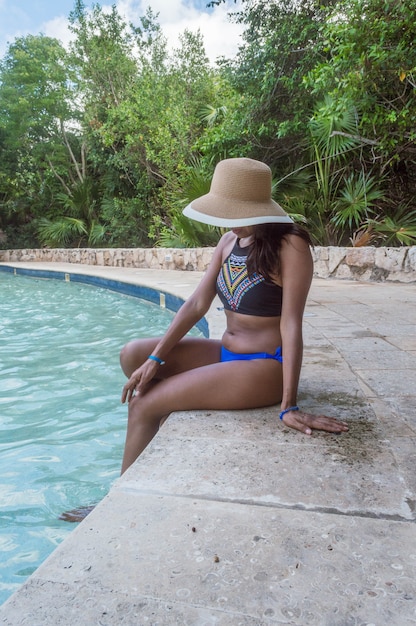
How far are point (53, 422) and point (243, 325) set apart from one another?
1644mm

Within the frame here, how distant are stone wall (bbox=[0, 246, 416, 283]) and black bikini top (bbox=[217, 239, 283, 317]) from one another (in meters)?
5.11

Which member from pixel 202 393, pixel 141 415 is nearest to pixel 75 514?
pixel 141 415

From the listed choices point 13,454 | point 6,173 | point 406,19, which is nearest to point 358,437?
point 13,454

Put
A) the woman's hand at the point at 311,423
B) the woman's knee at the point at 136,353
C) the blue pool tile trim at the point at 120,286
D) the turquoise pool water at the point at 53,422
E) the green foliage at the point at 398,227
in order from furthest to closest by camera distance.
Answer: the green foliage at the point at 398,227
the blue pool tile trim at the point at 120,286
the woman's knee at the point at 136,353
the turquoise pool water at the point at 53,422
the woman's hand at the point at 311,423

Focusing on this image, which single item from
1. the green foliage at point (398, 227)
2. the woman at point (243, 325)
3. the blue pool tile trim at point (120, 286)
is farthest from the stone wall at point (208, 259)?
the woman at point (243, 325)

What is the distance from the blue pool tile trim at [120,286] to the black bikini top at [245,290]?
2.37 meters

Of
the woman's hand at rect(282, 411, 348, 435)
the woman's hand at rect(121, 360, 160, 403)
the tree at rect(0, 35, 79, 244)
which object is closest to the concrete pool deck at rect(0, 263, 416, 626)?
the woman's hand at rect(282, 411, 348, 435)

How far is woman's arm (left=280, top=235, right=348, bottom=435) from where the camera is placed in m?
1.69

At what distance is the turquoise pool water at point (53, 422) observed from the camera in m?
1.90

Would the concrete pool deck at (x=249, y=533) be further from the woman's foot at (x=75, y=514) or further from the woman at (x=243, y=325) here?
the woman's foot at (x=75, y=514)

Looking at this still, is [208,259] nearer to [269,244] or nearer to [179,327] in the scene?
[179,327]

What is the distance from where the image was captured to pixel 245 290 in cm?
184

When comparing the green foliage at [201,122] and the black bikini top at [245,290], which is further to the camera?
the green foliage at [201,122]

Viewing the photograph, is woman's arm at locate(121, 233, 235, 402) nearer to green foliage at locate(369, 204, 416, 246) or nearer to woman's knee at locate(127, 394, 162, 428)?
woman's knee at locate(127, 394, 162, 428)
